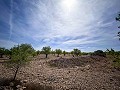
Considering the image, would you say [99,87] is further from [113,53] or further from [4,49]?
[4,49]

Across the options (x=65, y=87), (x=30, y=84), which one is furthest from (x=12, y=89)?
(x=65, y=87)

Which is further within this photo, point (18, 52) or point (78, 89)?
point (18, 52)

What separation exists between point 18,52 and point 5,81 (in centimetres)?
576

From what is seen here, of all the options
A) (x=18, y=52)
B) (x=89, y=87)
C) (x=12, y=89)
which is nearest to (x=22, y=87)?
(x=12, y=89)

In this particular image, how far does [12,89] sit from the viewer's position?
17906 millimetres

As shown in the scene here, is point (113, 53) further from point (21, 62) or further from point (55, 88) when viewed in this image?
point (21, 62)

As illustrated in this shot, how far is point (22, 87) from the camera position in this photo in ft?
62.2

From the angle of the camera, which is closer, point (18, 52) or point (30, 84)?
point (30, 84)

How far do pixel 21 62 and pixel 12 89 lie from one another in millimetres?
5465

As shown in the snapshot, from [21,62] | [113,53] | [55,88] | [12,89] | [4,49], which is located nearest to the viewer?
[113,53]

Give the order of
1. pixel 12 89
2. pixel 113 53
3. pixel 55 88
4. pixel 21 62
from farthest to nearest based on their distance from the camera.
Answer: pixel 21 62
pixel 55 88
pixel 12 89
pixel 113 53

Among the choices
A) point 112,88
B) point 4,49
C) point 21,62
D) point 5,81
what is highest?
point 4,49

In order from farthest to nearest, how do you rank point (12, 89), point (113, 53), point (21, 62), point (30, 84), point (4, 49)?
point (4, 49) → point (21, 62) → point (30, 84) → point (12, 89) → point (113, 53)

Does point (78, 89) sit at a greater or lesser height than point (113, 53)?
lesser
